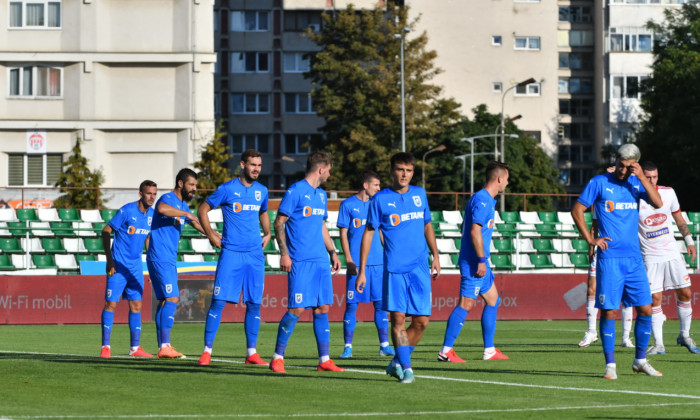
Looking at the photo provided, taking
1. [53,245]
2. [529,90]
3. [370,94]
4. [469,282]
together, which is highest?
[529,90]

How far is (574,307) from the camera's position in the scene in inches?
1137

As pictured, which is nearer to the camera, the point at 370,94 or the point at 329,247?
the point at 329,247

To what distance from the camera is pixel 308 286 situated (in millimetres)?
12000

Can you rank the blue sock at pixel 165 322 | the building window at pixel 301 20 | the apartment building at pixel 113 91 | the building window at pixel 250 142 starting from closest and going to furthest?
the blue sock at pixel 165 322, the apartment building at pixel 113 91, the building window at pixel 301 20, the building window at pixel 250 142

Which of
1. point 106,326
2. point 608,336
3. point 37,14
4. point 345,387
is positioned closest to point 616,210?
point 608,336

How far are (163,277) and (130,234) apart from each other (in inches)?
30.5

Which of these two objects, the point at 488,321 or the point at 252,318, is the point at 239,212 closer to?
the point at 252,318

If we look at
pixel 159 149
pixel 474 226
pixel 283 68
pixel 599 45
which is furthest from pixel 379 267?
pixel 599 45

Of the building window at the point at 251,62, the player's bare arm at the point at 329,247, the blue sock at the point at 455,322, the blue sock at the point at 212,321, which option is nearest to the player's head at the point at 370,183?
the blue sock at the point at 455,322

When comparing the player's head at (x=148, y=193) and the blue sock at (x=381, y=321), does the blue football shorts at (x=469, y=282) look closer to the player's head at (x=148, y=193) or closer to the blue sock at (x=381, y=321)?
the blue sock at (x=381, y=321)

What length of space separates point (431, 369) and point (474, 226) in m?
1.59

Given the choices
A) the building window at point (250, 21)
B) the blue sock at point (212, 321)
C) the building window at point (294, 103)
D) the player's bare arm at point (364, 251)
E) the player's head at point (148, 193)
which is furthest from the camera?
the building window at point (294, 103)

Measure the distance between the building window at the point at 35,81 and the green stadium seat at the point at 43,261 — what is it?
27288mm

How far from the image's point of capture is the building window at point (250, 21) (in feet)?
310
